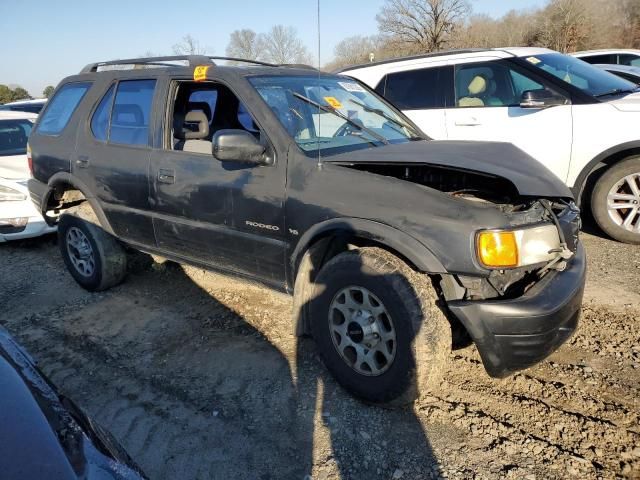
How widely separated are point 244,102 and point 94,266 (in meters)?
2.20

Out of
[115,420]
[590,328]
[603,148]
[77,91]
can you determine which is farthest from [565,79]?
[115,420]

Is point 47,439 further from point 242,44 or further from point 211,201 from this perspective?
point 242,44

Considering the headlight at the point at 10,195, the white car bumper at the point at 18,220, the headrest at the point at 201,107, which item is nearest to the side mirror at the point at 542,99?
the headrest at the point at 201,107

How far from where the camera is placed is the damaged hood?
2.35 m

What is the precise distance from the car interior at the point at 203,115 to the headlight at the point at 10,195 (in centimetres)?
305

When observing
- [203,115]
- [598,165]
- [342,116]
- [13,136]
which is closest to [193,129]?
[203,115]

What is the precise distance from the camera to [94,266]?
4.20 metres

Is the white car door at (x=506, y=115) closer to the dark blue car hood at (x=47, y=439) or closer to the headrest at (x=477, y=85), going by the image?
the headrest at (x=477, y=85)

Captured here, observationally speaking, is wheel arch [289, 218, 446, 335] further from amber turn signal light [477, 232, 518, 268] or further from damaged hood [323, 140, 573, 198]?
damaged hood [323, 140, 573, 198]

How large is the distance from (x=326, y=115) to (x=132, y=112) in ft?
5.40

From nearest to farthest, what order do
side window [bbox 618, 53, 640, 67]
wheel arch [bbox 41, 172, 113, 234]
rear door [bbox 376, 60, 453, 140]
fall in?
wheel arch [bbox 41, 172, 113, 234] → rear door [bbox 376, 60, 453, 140] → side window [bbox 618, 53, 640, 67]

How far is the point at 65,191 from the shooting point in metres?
4.41

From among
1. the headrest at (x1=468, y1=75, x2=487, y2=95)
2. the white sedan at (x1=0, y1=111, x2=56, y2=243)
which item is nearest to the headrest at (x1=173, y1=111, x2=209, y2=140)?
the white sedan at (x1=0, y1=111, x2=56, y2=243)

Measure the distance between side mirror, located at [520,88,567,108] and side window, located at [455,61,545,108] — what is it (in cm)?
26
